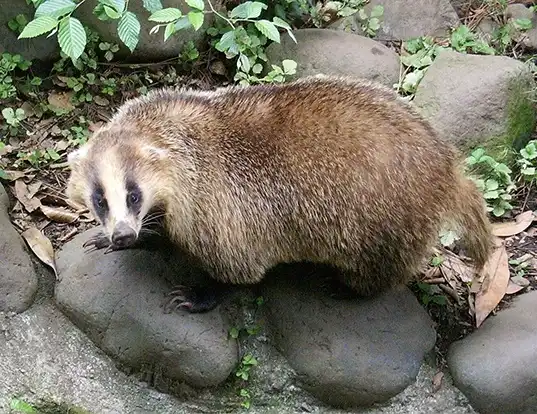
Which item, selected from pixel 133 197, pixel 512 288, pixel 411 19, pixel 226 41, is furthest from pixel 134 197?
pixel 411 19

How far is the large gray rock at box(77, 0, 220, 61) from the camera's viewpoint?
16.5ft

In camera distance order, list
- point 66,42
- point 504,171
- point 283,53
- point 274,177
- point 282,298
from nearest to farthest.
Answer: point 66,42 < point 274,177 < point 282,298 < point 504,171 < point 283,53

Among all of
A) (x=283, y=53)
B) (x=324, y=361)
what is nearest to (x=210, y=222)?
(x=324, y=361)

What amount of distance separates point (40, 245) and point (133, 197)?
39.0 inches

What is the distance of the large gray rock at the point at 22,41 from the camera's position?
497 cm

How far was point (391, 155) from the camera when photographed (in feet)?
12.7

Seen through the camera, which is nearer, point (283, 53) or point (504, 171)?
point (504, 171)

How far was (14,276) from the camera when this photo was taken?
13.6 ft

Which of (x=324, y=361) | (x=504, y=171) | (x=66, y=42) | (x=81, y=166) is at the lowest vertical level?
(x=324, y=361)

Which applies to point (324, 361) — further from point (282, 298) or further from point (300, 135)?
point (300, 135)

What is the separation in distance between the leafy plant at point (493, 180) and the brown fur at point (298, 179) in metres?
0.78

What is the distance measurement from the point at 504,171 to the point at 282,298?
158cm

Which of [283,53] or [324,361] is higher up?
[283,53]

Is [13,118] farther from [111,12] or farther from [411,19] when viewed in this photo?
[411,19]
